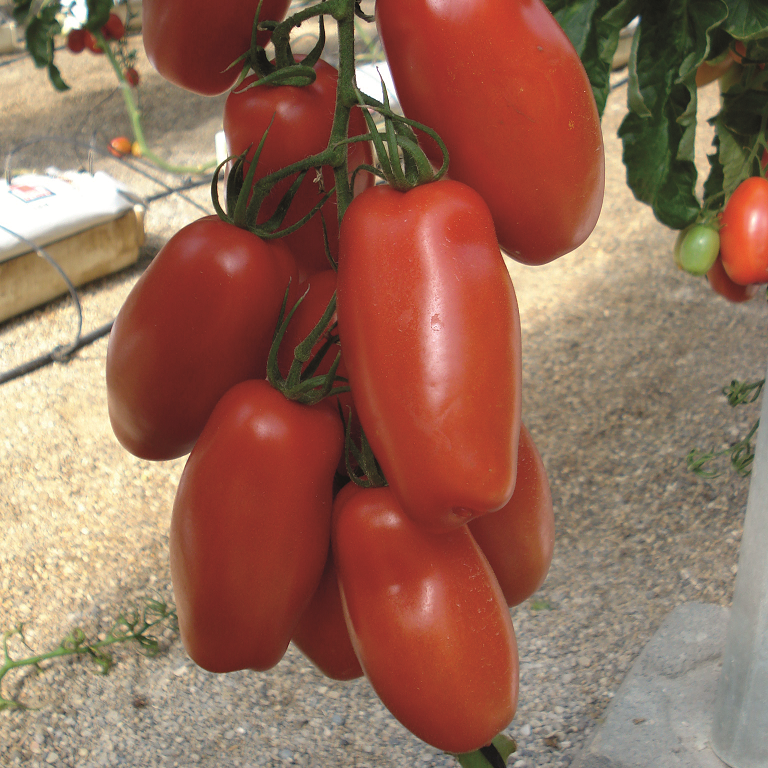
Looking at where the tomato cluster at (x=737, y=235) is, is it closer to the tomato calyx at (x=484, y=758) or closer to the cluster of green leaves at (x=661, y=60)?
the cluster of green leaves at (x=661, y=60)

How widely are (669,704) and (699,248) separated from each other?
0.63 meters

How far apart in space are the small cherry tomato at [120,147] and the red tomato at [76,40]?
0.85 meters

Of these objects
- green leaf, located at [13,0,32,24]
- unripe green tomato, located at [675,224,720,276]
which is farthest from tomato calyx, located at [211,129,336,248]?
unripe green tomato, located at [675,224,720,276]

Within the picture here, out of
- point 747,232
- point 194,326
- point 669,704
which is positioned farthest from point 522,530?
point 747,232

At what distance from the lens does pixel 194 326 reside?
0.48 metres

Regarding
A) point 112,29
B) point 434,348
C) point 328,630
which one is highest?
point 434,348

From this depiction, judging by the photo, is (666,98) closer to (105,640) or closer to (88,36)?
(105,640)

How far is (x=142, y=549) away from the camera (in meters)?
1.43

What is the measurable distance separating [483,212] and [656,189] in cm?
41

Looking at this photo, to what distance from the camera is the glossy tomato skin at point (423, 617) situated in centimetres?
44

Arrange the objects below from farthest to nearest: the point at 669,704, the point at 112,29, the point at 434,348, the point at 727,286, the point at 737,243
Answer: the point at 112,29 < the point at 727,286 < the point at 737,243 < the point at 669,704 < the point at 434,348

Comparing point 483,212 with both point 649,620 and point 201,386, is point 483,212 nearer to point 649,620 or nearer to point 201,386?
point 201,386

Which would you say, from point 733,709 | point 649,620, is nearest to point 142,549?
point 649,620

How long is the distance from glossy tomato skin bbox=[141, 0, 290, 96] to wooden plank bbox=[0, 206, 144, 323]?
181 cm
